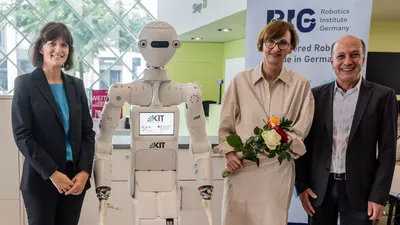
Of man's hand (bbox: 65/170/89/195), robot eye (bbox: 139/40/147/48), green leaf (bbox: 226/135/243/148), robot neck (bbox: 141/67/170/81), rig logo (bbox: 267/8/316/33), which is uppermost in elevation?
rig logo (bbox: 267/8/316/33)

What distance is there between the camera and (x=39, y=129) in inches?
63.7

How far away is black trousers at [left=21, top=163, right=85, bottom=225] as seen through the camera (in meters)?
1.62

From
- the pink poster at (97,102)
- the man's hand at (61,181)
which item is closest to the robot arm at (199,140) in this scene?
the man's hand at (61,181)

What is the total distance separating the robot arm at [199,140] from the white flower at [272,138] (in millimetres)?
370

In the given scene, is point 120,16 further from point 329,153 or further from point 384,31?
point 329,153

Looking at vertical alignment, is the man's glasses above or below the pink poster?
above

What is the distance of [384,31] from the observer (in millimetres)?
4148

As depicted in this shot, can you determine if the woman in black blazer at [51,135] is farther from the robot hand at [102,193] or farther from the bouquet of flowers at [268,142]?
the bouquet of flowers at [268,142]

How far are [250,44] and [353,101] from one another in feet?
3.68

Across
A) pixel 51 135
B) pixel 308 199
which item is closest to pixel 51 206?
pixel 51 135

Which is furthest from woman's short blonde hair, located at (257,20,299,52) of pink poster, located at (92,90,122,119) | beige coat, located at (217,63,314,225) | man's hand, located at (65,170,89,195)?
pink poster, located at (92,90,122,119)

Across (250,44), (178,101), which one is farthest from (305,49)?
(178,101)

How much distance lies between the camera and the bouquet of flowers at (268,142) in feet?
5.28

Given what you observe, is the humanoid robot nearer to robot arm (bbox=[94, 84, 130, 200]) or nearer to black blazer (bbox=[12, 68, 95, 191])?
robot arm (bbox=[94, 84, 130, 200])
